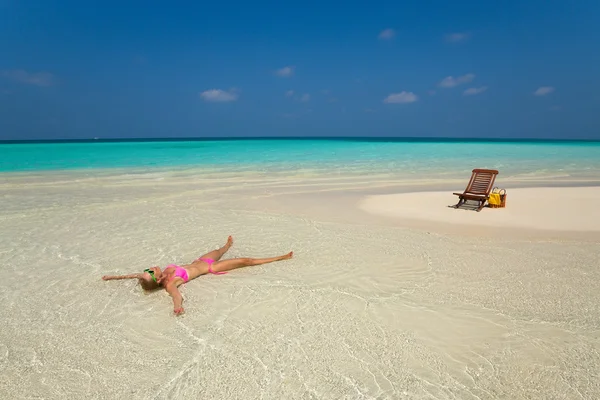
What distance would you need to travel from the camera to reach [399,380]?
3.40 meters

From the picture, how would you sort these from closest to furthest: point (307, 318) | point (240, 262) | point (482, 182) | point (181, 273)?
point (307, 318)
point (181, 273)
point (240, 262)
point (482, 182)

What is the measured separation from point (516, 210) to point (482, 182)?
132cm

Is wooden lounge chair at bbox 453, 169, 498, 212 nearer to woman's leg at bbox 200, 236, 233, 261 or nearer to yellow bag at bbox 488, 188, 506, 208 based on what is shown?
yellow bag at bbox 488, 188, 506, 208

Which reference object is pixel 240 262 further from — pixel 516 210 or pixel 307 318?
pixel 516 210

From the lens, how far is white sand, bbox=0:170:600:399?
339 centimetres

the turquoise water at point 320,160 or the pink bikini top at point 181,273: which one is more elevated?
the pink bikini top at point 181,273

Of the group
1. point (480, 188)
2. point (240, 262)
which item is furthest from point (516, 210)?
point (240, 262)

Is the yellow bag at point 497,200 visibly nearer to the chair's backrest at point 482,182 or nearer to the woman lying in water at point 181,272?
the chair's backrest at point 482,182

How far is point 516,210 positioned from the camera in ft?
33.8

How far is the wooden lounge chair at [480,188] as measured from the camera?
10438 mm

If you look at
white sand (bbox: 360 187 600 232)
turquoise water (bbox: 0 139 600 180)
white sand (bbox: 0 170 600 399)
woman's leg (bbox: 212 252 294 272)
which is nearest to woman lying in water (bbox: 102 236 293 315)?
woman's leg (bbox: 212 252 294 272)

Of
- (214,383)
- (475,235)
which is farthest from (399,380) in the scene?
(475,235)

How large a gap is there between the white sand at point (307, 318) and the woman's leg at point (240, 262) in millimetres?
155

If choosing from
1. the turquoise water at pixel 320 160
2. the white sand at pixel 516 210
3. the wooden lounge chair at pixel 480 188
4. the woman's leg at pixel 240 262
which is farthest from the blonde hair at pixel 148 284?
the turquoise water at pixel 320 160
